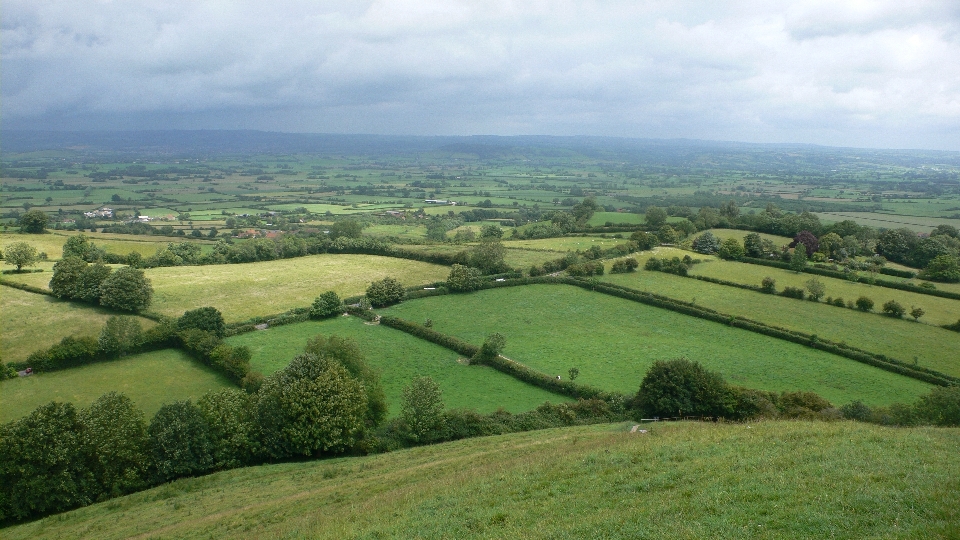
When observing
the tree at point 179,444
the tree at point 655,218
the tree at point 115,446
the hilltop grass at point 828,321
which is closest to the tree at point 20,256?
the tree at point 115,446

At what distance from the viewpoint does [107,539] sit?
80.0 feet

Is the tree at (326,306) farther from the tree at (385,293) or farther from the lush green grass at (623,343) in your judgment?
the lush green grass at (623,343)

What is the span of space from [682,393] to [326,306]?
4216 cm

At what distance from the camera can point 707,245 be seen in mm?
91688

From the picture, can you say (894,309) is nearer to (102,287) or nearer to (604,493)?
(604,493)

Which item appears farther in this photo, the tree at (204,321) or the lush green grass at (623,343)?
the tree at (204,321)

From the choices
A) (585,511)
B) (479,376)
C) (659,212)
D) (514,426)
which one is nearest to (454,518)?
(585,511)

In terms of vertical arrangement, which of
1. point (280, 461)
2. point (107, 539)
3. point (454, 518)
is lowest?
point (280, 461)

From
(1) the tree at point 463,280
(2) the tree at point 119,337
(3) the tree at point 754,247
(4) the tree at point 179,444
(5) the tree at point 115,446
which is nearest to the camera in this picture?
(5) the tree at point 115,446

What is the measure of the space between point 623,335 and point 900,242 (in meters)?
60.1

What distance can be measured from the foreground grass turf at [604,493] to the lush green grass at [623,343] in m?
21.0

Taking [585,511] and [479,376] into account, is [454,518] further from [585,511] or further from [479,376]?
[479,376]

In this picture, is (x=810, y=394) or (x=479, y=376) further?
(x=479, y=376)

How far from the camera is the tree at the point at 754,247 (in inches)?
3433
